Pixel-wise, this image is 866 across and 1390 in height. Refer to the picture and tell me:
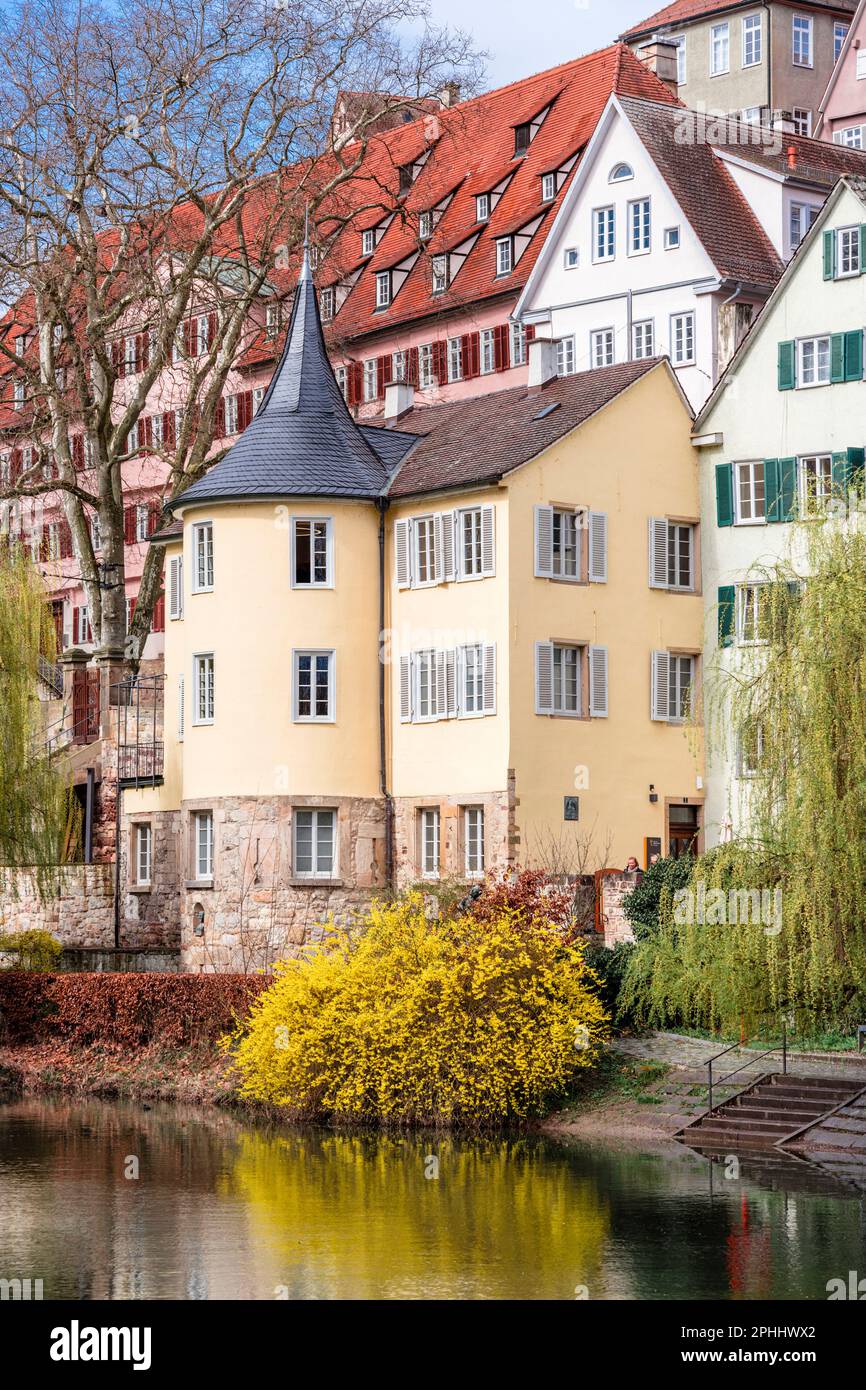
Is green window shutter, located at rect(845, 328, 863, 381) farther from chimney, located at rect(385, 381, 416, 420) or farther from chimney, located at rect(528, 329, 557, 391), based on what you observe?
chimney, located at rect(385, 381, 416, 420)

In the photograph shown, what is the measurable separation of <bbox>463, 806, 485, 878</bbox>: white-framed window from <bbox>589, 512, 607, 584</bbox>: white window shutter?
5.28 meters

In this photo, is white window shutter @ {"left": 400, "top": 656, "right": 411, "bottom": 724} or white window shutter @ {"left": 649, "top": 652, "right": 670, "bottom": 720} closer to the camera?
white window shutter @ {"left": 400, "top": 656, "right": 411, "bottom": 724}

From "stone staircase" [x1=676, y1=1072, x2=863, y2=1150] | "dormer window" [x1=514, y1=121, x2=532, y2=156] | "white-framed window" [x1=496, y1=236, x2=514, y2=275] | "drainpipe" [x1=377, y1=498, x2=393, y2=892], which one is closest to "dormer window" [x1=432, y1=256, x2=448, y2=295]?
"white-framed window" [x1=496, y1=236, x2=514, y2=275]

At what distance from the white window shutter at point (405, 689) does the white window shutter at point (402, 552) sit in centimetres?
152

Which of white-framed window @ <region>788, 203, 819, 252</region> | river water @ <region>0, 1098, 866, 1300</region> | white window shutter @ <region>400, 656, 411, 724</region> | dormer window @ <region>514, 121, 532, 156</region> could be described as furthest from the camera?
dormer window @ <region>514, 121, 532, 156</region>

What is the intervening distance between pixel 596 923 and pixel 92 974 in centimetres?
958

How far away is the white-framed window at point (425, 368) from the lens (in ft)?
211

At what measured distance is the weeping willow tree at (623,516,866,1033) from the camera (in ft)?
101

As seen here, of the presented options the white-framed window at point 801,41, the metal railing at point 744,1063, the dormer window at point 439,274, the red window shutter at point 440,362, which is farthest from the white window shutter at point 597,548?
the white-framed window at point 801,41

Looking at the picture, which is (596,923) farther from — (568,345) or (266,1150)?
(568,345)

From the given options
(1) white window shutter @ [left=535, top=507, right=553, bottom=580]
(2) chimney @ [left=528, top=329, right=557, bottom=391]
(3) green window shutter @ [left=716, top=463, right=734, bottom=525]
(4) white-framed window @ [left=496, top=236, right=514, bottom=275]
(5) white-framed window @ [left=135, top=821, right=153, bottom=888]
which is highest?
(4) white-framed window @ [left=496, top=236, right=514, bottom=275]

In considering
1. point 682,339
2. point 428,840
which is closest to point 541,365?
point 682,339
